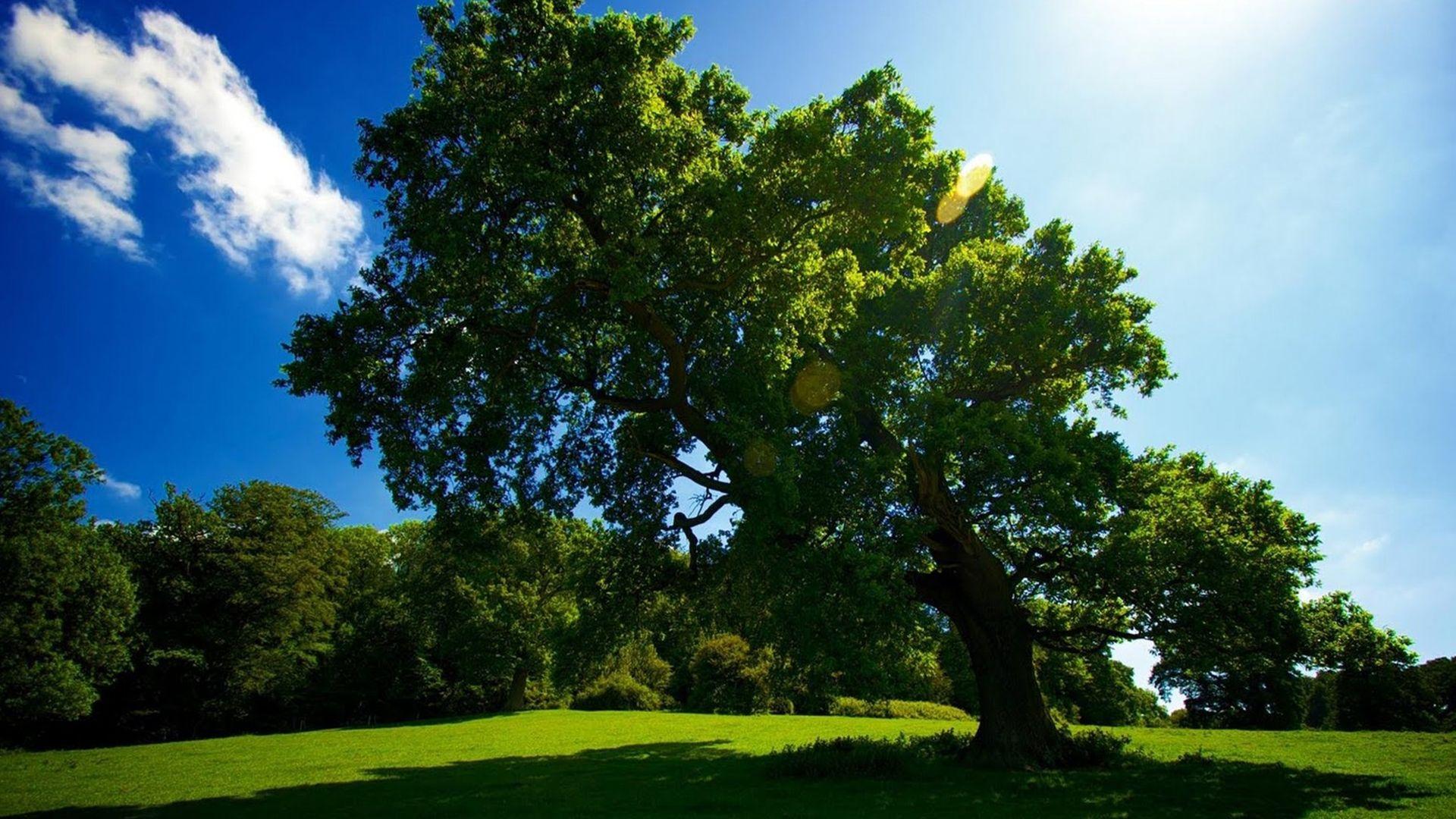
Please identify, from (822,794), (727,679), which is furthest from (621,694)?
(822,794)

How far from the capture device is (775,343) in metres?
15.7

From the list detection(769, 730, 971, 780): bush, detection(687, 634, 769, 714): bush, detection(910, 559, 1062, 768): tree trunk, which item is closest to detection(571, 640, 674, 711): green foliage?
detection(687, 634, 769, 714): bush

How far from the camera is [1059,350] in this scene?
1753 centimetres

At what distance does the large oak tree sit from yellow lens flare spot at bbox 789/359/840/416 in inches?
3.2

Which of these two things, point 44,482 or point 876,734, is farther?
point 44,482

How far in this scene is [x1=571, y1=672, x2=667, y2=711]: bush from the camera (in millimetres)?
46688

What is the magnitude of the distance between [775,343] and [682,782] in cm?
1075

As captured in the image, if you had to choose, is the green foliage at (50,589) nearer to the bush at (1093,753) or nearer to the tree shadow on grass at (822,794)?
the tree shadow on grass at (822,794)

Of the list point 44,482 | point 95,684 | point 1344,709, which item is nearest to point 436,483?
point 44,482

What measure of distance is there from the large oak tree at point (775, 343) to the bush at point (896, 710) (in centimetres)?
2324

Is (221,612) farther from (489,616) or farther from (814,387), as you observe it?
(814,387)

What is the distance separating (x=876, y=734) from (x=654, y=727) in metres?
11.8

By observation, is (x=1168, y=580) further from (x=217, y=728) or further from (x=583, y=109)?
(x=217, y=728)

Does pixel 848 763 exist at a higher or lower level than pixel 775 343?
lower
